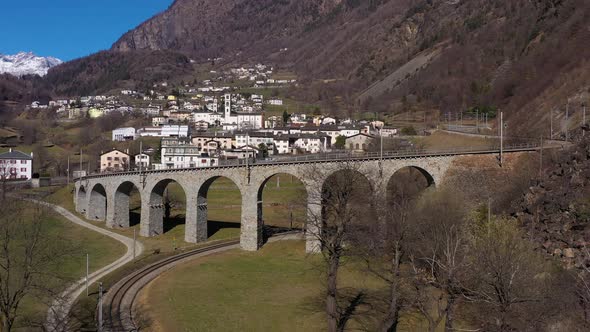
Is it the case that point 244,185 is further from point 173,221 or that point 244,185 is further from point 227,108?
point 227,108

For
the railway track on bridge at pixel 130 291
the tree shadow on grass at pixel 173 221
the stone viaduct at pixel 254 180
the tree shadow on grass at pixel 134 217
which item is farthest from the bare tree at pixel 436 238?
the tree shadow on grass at pixel 134 217

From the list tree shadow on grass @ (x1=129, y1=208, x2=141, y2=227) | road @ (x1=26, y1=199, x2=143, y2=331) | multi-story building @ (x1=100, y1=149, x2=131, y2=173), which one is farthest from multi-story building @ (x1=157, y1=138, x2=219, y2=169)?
road @ (x1=26, y1=199, x2=143, y2=331)

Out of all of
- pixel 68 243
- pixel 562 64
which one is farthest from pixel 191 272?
pixel 562 64

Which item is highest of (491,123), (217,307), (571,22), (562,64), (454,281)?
(571,22)

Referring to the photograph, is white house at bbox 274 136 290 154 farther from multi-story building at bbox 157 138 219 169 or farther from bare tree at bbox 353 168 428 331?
bare tree at bbox 353 168 428 331

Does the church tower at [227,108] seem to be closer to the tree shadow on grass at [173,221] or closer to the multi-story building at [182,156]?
the multi-story building at [182,156]

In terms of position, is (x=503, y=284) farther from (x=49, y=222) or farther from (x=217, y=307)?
(x=49, y=222)

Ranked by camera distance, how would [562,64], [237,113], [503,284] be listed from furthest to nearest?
[237,113], [562,64], [503,284]

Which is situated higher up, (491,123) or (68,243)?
(491,123)
